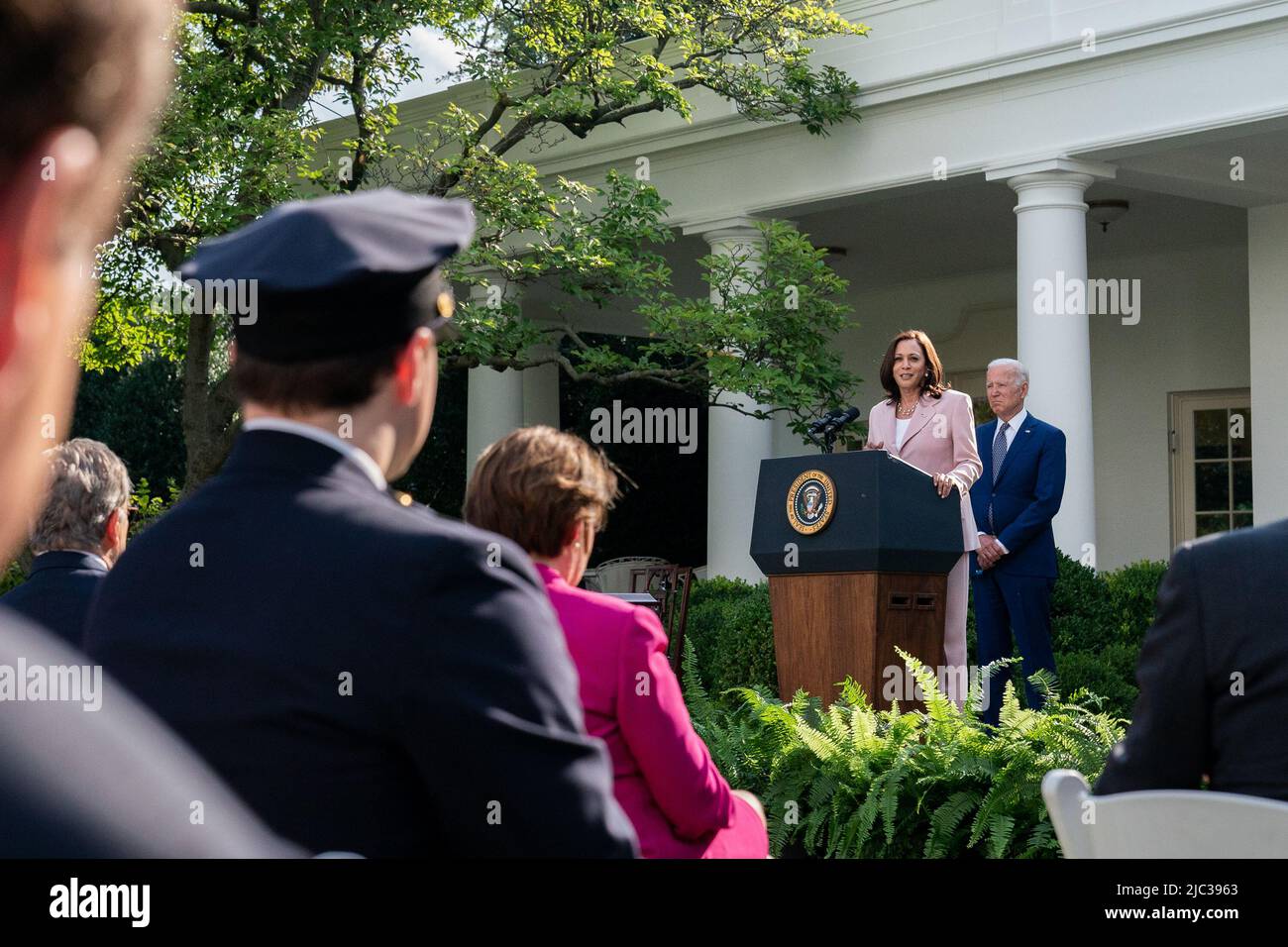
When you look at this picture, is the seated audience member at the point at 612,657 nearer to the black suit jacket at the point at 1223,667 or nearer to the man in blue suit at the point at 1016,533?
the black suit jacket at the point at 1223,667

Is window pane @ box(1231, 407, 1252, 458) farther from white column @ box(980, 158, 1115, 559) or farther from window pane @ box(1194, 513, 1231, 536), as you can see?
white column @ box(980, 158, 1115, 559)

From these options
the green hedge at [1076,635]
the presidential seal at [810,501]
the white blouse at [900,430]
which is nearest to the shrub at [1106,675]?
the green hedge at [1076,635]

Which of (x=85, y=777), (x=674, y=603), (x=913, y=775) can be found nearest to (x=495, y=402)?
(x=674, y=603)

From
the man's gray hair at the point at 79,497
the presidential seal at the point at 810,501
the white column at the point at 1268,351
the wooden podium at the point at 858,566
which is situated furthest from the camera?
the white column at the point at 1268,351

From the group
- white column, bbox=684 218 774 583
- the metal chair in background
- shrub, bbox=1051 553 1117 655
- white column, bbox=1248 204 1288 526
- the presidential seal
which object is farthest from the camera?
white column, bbox=684 218 774 583

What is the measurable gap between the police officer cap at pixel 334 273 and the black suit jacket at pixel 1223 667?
1282 millimetres

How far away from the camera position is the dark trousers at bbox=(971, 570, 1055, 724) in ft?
26.6

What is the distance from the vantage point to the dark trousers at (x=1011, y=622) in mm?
8102

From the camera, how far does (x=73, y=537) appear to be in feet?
14.3

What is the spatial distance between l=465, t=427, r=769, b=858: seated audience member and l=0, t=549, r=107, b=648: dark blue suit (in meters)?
1.35

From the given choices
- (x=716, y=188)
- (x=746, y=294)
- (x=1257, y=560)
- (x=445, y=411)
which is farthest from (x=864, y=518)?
(x=445, y=411)

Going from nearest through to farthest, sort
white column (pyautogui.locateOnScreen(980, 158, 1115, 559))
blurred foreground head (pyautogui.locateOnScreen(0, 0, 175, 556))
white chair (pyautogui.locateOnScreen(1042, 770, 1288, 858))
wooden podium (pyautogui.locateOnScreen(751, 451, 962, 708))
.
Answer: blurred foreground head (pyautogui.locateOnScreen(0, 0, 175, 556))
white chair (pyautogui.locateOnScreen(1042, 770, 1288, 858))
wooden podium (pyautogui.locateOnScreen(751, 451, 962, 708))
white column (pyautogui.locateOnScreen(980, 158, 1115, 559))

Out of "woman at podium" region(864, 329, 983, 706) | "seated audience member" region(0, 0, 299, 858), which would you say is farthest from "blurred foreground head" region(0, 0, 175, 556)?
"woman at podium" region(864, 329, 983, 706)

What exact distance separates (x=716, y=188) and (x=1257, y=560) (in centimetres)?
1379
